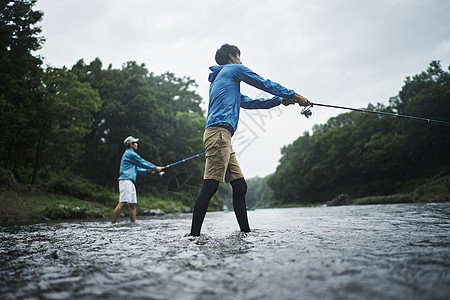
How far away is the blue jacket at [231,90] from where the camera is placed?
3.96 m

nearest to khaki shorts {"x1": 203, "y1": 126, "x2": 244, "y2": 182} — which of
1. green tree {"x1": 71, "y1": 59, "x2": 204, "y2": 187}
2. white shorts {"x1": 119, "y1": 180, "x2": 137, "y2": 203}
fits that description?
white shorts {"x1": 119, "y1": 180, "x2": 137, "y2": 203}

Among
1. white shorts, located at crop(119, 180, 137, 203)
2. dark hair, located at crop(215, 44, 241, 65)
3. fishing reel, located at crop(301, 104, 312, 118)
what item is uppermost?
dark hair, located at crop(215, 44, 241, 65)

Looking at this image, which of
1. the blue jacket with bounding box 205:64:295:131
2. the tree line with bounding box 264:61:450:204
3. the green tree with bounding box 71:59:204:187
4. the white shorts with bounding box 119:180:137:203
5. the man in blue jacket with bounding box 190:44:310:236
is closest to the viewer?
the man in blue jacket with bounding box 190:44:310:236

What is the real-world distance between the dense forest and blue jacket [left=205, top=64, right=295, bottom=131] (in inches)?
558

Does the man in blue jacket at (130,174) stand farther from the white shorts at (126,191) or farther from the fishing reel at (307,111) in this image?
the fishing reel at (307,111)

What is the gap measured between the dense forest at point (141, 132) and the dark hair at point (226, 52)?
545 inches

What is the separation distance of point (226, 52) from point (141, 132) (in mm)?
28046

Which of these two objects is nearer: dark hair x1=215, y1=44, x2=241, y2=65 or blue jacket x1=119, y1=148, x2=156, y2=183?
dark hair x1=215, y1=44, x2=241, y2=65

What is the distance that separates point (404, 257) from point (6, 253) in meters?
3.15

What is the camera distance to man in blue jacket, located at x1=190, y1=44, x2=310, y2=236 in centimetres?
378

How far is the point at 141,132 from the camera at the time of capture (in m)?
31.2

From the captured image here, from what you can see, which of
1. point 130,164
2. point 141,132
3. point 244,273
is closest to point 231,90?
point 244,273

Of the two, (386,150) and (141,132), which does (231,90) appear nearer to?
(141,132)

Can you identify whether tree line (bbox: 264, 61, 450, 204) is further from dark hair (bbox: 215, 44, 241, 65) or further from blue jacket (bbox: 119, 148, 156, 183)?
dark hair (bbox: 215, 44, 241, 65)
